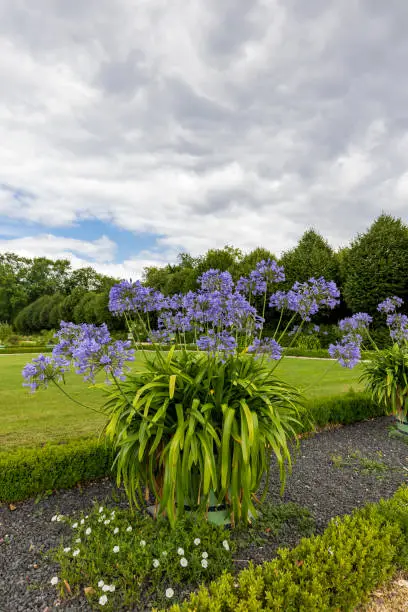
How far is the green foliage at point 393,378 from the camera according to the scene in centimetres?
488

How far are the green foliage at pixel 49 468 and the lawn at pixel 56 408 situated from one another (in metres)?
0.66

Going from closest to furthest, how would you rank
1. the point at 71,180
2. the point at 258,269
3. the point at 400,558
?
the point at 400,558 → the point at 258,269 → the point at 71,180

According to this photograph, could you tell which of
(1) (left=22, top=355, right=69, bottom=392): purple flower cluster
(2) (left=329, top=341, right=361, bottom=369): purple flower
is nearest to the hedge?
(2) (left=329, top=341, right=361, bottom=369): purple flower

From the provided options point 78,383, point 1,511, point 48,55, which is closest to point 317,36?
point 48,55

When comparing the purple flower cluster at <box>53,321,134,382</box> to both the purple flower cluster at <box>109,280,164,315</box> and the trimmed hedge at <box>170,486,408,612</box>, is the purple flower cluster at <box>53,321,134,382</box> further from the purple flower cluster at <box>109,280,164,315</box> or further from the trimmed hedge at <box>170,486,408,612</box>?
the trimmed hedge at <box>170,486,408,612</box>

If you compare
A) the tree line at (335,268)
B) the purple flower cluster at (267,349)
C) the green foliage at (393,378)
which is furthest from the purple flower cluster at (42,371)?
the tree line at (335,268)

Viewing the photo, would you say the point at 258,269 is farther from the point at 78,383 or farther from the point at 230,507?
the point at 78,383

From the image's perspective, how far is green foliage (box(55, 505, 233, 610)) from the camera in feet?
6.51

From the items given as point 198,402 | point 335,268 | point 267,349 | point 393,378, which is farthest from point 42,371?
point 335,268

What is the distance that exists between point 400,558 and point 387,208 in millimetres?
17219

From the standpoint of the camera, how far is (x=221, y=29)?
4660 millimetres

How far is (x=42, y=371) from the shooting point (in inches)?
96.2

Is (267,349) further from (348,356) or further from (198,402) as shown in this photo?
(348,356)

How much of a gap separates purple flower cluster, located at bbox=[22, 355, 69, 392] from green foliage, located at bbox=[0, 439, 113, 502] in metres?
0.93
